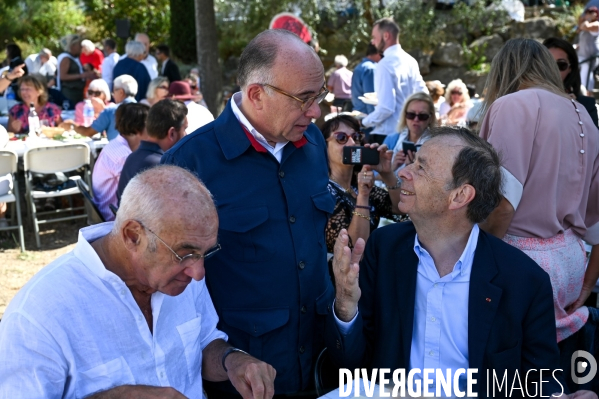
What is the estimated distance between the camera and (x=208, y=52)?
11.8 metres

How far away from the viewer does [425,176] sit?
8.49 ft

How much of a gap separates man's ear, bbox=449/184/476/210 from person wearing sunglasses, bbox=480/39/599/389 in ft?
1.10

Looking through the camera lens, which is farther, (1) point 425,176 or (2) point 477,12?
(2) point 477,12

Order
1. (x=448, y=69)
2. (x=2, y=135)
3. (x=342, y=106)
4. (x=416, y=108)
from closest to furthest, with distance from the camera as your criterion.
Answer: (x=416, y=108) → (x=2, y=135) → (x=342, y=106) → (x=448, y=69)

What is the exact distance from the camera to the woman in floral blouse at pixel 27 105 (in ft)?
28.6

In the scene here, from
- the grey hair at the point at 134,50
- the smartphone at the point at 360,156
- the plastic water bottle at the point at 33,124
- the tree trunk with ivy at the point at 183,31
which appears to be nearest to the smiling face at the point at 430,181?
the smartphone at the point at 360,156

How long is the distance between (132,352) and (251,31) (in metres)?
15.3

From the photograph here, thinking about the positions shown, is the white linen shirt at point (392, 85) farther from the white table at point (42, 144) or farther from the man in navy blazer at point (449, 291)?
the man in navy blazer at point (449, 291)

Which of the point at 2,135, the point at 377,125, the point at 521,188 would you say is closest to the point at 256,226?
the point at 521,188

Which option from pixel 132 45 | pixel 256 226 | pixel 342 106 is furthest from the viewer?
pixel 342 106

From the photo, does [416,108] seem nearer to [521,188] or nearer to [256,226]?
[521,188]

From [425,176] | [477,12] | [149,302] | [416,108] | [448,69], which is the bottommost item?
[448,69]

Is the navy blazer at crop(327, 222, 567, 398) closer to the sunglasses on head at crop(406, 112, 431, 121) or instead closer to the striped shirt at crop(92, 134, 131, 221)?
the sunglasses on head at crop(406, 112, 431, 121)

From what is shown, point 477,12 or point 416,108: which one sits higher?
point 416,108
